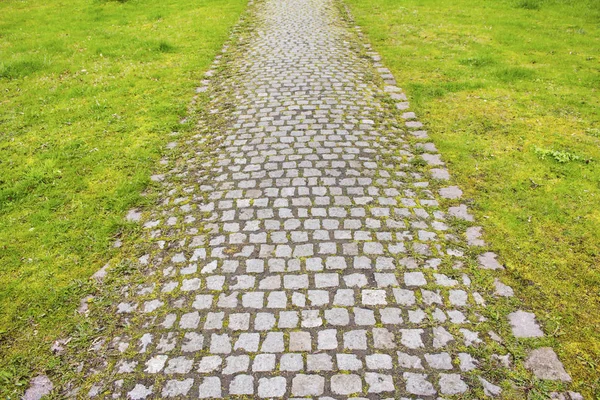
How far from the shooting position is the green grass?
421cm

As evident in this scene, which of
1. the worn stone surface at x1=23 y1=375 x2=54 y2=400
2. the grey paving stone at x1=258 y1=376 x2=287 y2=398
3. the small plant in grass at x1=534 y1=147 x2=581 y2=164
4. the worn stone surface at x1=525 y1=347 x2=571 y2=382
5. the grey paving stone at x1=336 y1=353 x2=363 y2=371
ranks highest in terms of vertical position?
the small plant in grass at x1=534 y1=147 x2=581 y2=164

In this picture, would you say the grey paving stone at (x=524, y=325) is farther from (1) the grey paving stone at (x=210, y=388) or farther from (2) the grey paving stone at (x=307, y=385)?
(1) the grey paving stone at (x=210, y=388)

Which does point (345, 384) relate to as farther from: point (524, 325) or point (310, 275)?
point (524, 325)

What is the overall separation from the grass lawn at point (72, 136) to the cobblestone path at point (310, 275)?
608 millimetres

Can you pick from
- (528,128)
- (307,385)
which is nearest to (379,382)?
(307,385)

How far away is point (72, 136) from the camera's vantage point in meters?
7.16

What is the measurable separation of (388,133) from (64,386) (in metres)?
5.79

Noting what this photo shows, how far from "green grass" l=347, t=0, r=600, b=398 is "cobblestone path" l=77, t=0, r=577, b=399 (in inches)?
→ 11.9

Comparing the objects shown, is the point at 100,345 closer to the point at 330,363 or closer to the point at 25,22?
the point at 330,363

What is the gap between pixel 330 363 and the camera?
3.52 metres

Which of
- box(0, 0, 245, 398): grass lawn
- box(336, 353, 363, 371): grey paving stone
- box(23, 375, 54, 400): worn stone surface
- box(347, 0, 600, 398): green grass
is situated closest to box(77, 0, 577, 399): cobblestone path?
box(336, 353, 363, 371): grey paving stone

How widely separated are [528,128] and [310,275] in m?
5.03

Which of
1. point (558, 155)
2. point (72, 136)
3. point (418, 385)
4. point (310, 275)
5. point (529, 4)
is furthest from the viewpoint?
point (529, 4)

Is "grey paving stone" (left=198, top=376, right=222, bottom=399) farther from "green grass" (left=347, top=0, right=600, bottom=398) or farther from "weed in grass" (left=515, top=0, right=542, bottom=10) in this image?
"weed in grass" (left=515, top=0, right=542, bottom=10)
